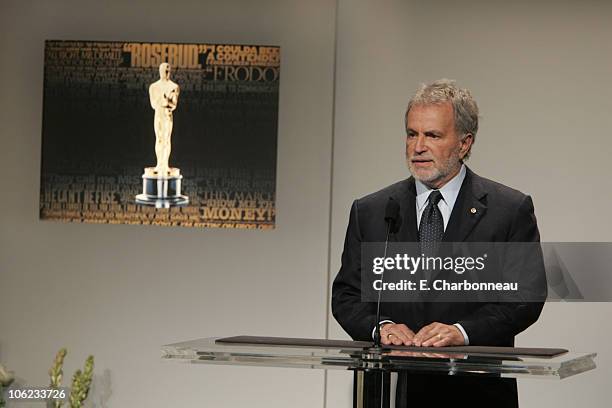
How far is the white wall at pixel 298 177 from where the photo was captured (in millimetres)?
5402

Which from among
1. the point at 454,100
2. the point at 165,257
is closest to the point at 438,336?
the point at 454,100

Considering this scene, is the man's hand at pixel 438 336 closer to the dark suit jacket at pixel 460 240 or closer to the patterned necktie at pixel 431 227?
the dark suit jacket at pixel 460 240

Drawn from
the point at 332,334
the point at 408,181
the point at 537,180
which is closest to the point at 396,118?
the point at 537,180

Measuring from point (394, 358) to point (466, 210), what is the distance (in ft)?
2.22

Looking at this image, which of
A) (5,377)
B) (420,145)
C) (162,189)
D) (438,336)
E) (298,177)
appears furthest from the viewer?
(162,189)

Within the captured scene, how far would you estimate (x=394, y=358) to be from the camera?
2139mm

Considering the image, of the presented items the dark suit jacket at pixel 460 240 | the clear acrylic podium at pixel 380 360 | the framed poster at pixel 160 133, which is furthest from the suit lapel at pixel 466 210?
the framed poster at pixel 160 133

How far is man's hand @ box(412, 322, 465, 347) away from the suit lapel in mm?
248

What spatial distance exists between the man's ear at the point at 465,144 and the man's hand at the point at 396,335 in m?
0.56

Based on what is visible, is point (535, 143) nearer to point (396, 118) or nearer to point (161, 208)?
point (396, 118)

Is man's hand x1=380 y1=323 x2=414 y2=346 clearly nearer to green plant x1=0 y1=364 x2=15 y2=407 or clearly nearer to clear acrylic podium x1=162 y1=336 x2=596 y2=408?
clear acrylic podium x1=162 y1=336 x2=596 y2=408

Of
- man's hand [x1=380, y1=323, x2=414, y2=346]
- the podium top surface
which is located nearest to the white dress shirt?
man's hand [x1=380, y1=323, x2=414, y2=346]

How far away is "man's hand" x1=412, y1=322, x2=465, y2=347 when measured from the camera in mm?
2420

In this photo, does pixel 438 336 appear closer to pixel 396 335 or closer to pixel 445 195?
pixel 396 335
